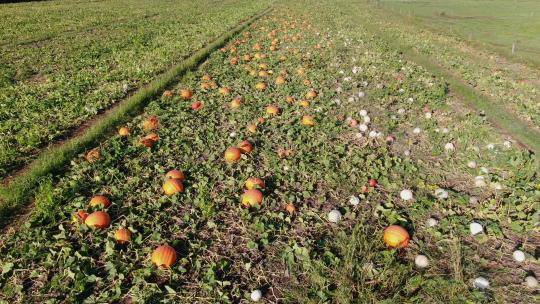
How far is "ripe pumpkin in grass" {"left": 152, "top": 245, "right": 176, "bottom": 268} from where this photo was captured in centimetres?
416

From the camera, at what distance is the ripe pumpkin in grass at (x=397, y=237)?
14.8 ft

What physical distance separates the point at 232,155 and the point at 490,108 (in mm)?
7683

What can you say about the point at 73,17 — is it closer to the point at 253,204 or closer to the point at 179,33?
the point at 179,33

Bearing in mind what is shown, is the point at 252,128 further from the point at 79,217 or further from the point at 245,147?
the point at 79,217

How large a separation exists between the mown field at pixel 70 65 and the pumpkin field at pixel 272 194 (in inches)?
3.4

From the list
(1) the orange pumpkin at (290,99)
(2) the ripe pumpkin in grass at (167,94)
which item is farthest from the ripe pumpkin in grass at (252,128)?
(2) the ripe pumpkin in grass at (167,94)

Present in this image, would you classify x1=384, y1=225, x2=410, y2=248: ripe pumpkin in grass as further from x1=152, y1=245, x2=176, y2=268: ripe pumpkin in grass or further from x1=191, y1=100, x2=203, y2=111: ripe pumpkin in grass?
x1=191, y1=100, x2=203, y2=111: ripe pumpkin in grass

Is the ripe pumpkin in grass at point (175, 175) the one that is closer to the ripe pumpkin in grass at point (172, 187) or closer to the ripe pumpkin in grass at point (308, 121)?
the ripe pumpkin in grass at point (172, 187)

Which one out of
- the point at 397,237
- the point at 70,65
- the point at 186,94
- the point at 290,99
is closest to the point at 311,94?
the point at 290,99

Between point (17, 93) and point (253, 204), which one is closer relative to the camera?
point (253, 204)

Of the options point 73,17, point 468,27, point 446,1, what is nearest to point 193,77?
point 73,17

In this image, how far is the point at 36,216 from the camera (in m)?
4.78

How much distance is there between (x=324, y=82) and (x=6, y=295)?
9.18m

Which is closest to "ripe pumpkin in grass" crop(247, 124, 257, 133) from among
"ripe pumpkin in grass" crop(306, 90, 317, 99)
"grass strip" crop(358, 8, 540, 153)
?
"ripe pumpkin in grass" crop(306, 90, 317, 99)
